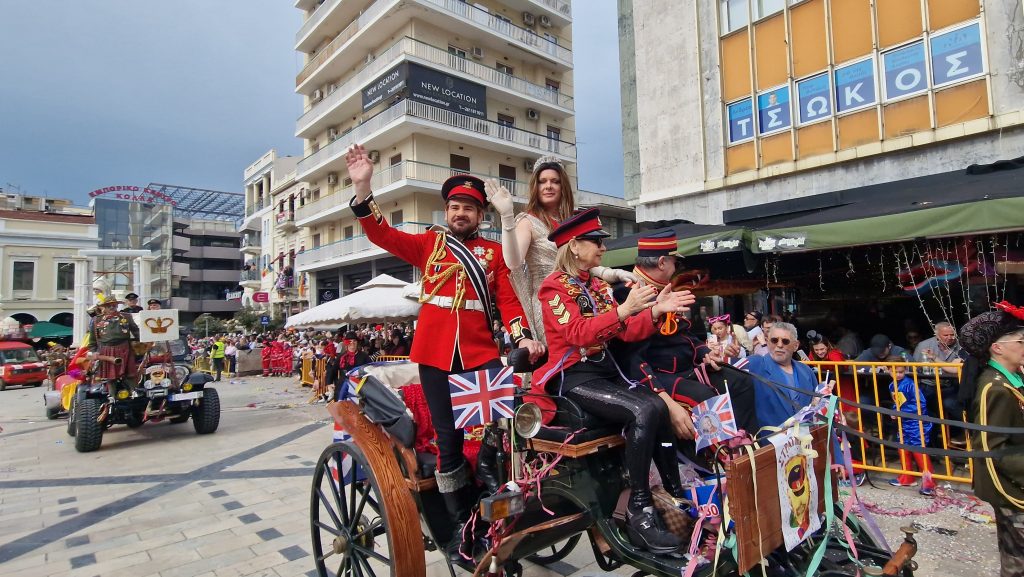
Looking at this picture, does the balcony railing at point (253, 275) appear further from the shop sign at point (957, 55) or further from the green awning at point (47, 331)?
the shop sign at point (957, 55)

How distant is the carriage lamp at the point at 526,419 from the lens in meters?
2.38

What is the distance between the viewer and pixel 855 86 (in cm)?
961

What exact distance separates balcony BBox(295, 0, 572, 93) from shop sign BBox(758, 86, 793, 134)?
54.2 ft

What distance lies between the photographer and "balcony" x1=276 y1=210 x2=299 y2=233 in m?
33.3

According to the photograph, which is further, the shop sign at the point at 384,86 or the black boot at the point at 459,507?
the shop sign at the point at 384,86

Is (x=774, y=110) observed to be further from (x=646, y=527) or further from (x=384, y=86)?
(x=384, y=86)

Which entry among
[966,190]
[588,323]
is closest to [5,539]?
[588,323]

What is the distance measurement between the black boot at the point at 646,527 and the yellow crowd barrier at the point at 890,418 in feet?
11.5

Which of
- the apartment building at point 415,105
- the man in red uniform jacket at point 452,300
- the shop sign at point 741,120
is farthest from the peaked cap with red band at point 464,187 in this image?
the apartment building at point 415,105

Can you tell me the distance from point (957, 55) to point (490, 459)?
33.8 ft

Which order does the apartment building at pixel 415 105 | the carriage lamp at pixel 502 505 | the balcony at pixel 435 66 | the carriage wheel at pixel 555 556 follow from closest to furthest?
the carriage lamp at pixel 502 505
the carriage wheel at pixel 555 556
the balcony at pixel 435 66
the apartment building at pixel 415 105

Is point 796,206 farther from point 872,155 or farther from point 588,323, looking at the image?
point 588,323

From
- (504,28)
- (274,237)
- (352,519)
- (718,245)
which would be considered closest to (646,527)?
(352,519)

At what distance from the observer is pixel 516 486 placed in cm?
239
